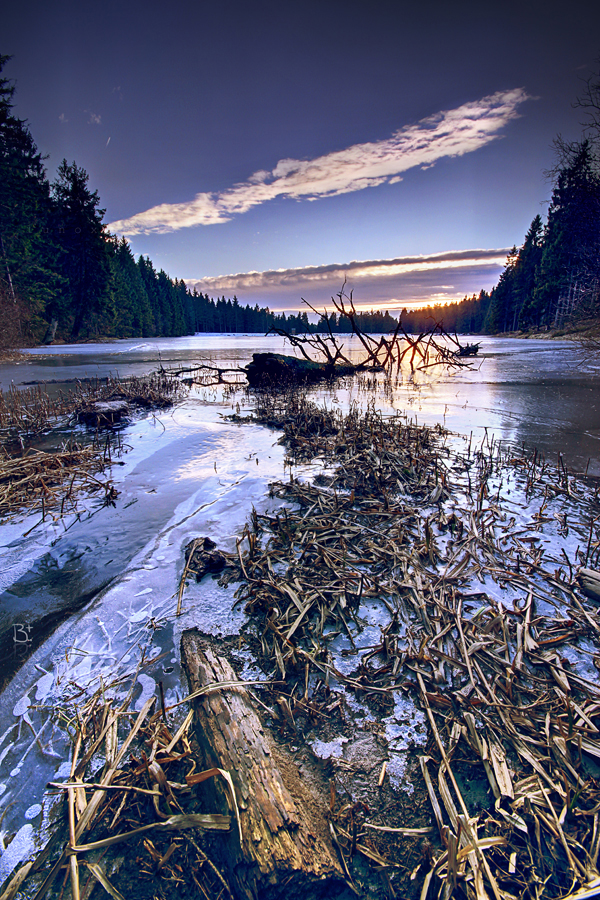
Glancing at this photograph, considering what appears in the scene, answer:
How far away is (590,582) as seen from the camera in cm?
284

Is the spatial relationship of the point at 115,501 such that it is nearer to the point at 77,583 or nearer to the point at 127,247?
the point at 77,583

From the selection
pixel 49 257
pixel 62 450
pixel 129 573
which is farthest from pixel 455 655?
pixel 49 257

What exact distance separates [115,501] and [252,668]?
A: 3.39m

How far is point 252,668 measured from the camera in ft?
7.41

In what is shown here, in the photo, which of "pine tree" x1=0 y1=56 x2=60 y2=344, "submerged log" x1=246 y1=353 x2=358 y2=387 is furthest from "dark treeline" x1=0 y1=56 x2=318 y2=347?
"submerged log" x1=246 y1=353 x2=358 y2=387

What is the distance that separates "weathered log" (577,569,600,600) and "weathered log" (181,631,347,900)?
250 centimetres

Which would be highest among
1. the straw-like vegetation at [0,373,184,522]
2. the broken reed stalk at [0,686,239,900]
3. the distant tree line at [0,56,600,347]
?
the distant tree line at [0,56,600,347]

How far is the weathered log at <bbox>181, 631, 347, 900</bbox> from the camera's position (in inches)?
52.7

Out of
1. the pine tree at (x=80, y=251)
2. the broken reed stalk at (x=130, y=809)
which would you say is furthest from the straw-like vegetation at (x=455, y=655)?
the pine tree at (x=80, y=251)

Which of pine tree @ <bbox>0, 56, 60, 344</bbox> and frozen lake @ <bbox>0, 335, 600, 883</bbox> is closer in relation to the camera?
frozen lake @ <bbox>0, 335, 600, 883</bbox>

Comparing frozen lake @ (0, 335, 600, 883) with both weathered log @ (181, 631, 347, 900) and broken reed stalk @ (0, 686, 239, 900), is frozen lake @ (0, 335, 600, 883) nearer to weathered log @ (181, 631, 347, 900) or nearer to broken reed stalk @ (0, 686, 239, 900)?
broken reed stalk @ (0, 686, 239, 900)

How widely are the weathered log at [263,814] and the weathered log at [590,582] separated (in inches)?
98.4

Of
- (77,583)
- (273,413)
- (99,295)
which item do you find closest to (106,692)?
(77,583)

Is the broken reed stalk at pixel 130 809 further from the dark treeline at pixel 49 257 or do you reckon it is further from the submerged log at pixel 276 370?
the dark treeline at pixel 49 257
